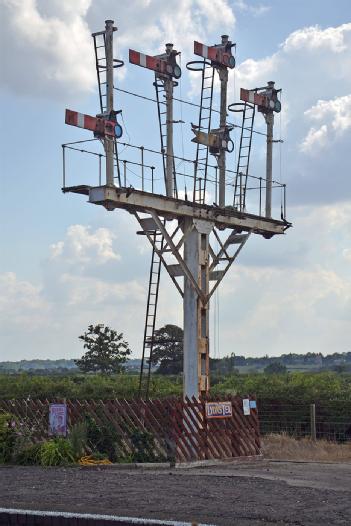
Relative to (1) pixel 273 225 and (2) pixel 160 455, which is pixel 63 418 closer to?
(2) pixel 160 455

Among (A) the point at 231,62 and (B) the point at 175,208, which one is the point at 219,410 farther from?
(A) the point at 231,62

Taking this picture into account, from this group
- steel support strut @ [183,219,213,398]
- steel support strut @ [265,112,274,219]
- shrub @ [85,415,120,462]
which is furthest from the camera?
steel support strut @ [265,112,274,219]

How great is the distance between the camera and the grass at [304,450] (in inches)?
965

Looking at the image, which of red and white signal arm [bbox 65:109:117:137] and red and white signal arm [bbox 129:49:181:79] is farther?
red and white signal arm [bbox 129:49:181:79]

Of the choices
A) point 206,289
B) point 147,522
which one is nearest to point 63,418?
point 206,289

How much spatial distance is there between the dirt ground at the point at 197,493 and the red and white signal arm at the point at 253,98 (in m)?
11.5

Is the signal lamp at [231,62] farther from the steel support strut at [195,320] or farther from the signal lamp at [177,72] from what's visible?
the steel support strut at [195,320]

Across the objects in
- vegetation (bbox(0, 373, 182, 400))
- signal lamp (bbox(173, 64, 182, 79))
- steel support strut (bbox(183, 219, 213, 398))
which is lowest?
vegetation (bbox(0, 373, 182, 400))

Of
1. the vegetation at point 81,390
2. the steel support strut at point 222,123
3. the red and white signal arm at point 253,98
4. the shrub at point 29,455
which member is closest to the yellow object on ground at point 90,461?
the shrub at point 29,455

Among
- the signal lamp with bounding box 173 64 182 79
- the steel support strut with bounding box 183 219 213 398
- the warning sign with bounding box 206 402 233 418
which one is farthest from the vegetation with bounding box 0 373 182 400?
the signal lamp with bounding box 173 64 182 79

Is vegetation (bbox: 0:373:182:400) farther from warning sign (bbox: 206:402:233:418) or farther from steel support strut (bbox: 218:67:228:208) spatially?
warning sign (bbox: 206:402:233:418)

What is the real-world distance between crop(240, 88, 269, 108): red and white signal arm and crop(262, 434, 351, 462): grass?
10184mm

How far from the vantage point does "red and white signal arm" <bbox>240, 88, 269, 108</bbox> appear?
1097 inches

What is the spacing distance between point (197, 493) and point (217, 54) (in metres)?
14.6
